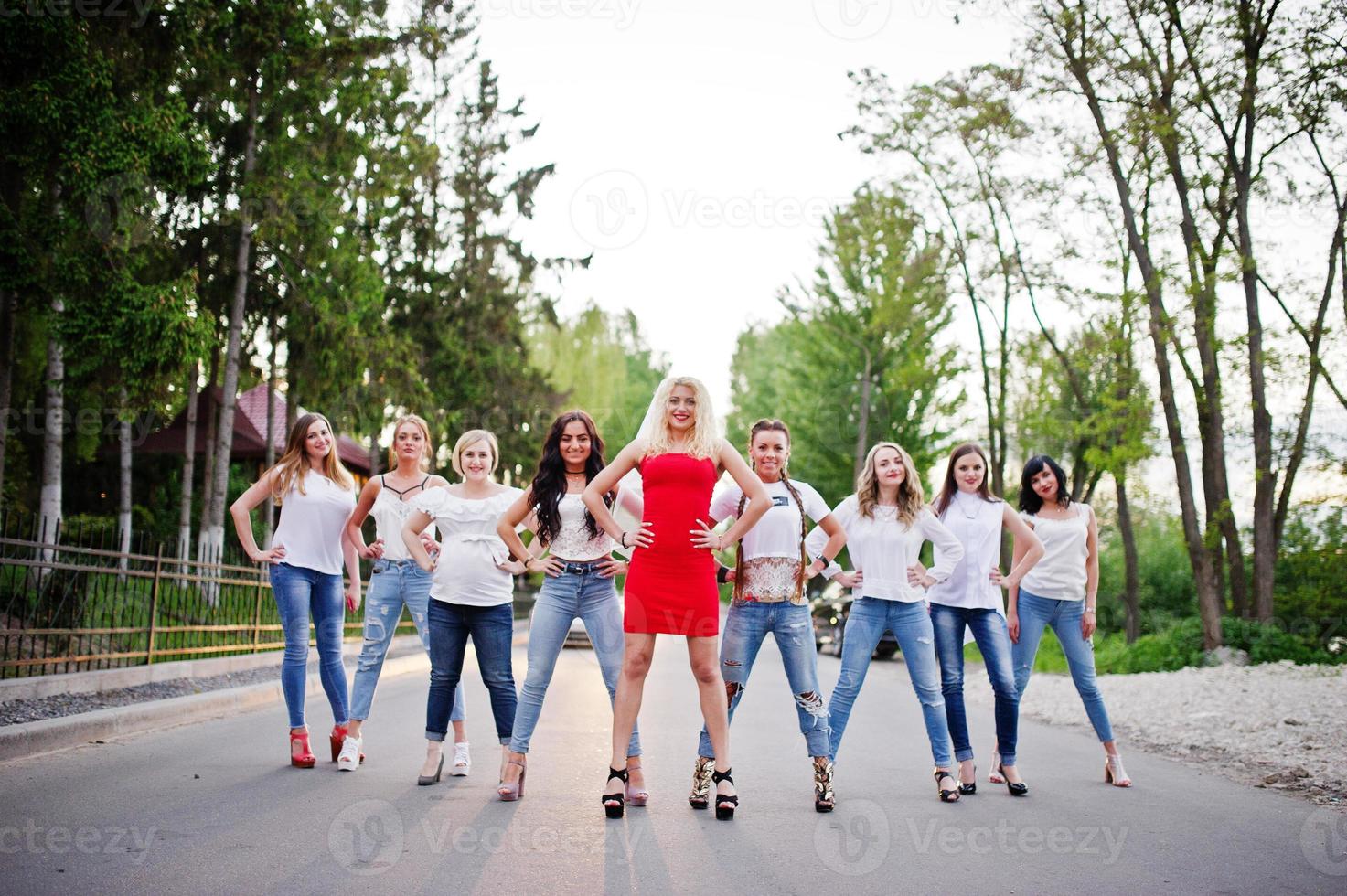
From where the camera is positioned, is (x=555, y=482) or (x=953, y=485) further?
(x=953, y=485)

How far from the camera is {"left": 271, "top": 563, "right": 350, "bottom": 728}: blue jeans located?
6957 millimetres

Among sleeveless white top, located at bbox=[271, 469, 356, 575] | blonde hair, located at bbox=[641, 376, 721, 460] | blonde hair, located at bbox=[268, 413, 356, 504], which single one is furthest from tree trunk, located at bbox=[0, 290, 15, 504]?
blonde hair, located at bbox=[641, 376, 721, 460]

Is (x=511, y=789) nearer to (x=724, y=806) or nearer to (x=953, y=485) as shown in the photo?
(x=724, y=806)

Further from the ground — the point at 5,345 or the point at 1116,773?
the point at 5,345

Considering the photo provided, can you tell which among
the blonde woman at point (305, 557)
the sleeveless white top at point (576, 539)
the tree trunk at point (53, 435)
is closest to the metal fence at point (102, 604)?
the blonde woman at point (305, 557)

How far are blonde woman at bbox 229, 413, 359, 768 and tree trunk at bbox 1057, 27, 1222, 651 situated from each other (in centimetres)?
1383

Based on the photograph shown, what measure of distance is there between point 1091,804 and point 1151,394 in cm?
1512

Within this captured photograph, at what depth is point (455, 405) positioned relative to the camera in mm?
32188

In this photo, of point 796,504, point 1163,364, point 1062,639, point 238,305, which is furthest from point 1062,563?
point 238,305

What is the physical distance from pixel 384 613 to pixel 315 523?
69 cm

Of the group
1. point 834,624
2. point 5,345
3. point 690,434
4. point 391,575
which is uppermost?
point 5,345

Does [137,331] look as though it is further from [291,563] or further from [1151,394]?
[1151,394]

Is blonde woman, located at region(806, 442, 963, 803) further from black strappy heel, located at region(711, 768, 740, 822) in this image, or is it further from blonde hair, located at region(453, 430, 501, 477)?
blonde hair, located at region(453, 430, 501, 477)

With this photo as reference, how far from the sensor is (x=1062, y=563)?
7.48 metres
